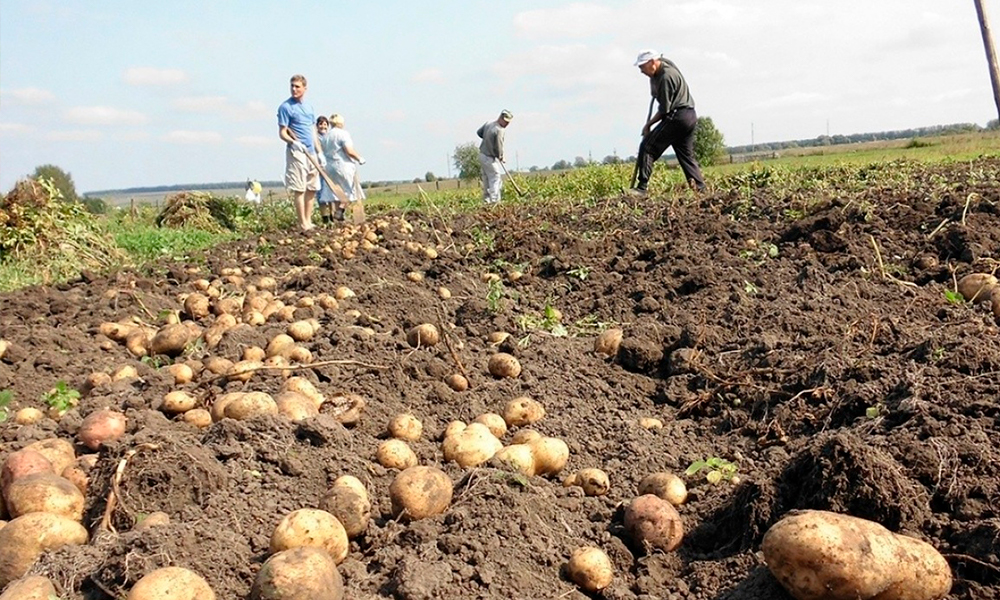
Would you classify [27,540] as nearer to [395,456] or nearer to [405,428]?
[395,456]

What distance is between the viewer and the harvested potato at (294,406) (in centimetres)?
340

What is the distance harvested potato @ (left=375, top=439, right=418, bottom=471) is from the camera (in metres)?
3.12

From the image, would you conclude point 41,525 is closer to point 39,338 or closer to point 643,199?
point 39,338

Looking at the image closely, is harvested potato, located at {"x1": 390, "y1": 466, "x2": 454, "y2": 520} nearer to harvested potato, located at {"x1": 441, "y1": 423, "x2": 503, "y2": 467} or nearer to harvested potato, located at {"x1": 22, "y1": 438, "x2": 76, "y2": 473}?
harvested potato, located at {"x1": 441, "y1": 423, "x2": 503, "y2": 467}

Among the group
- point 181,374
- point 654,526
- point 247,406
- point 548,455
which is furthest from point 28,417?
point 654,526

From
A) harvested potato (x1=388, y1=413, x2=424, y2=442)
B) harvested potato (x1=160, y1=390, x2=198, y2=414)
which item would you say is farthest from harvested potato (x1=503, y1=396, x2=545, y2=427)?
harvested potato (x1=160, y1=390, x2=198, y2=414)

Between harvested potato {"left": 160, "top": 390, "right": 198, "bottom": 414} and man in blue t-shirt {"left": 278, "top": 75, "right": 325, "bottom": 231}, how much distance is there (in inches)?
274

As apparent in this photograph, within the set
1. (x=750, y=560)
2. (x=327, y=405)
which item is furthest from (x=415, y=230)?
(x=750, y=560)

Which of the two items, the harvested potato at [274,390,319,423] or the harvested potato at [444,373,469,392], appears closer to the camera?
the harvested potato at [274,390,319,423]

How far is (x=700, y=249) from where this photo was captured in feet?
21.0

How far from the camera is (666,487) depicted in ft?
9.57

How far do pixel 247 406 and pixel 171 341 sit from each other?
5.99 feet

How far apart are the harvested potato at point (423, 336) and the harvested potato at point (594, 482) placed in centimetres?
173

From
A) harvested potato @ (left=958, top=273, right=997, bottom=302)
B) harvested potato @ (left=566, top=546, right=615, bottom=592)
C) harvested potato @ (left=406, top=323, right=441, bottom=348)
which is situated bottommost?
harvested potato @ (left=566, top=546, right=615, bottom=592)
